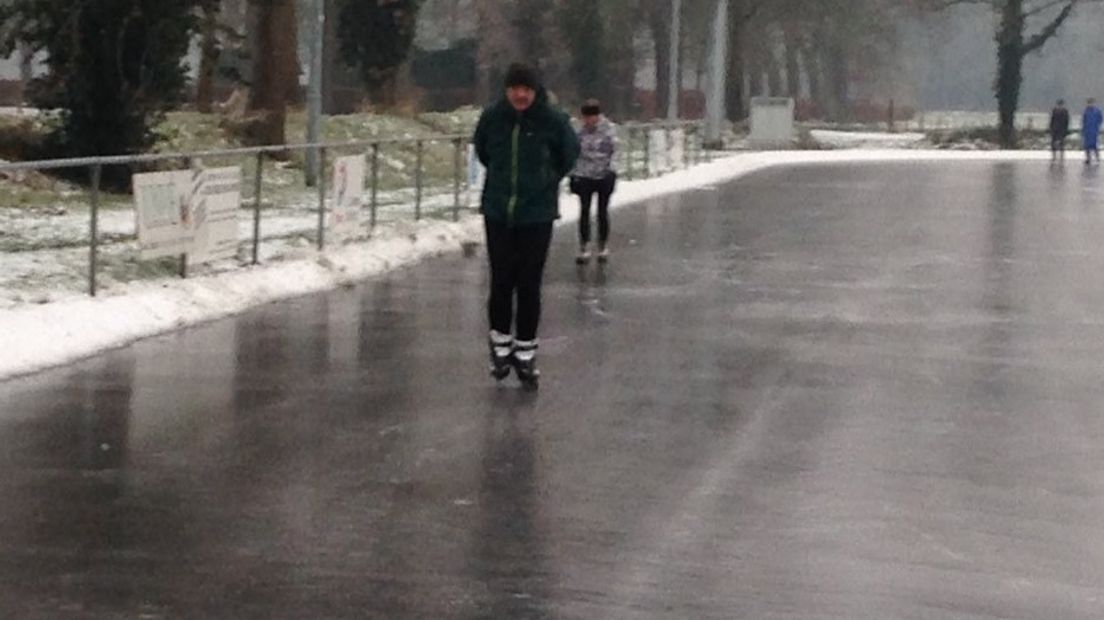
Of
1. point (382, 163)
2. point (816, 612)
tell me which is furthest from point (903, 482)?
point (382, 163)

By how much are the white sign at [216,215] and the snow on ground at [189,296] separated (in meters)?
0.21

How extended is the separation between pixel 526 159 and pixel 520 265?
610 mm

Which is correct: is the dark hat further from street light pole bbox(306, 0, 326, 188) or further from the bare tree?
the bare tree

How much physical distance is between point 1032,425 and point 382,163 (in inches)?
638

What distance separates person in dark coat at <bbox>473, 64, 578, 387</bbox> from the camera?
A: 12.2 meters

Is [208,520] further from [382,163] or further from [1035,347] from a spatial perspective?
[382,163]

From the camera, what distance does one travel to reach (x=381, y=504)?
887 cm

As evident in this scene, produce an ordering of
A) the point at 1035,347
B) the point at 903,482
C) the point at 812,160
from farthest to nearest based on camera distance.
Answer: the point at 812,160
the point at 1035,347
the point at 903,482

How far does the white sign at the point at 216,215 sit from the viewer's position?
17141 mm

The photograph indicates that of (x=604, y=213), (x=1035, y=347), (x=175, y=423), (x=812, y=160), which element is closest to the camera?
(x=175, y=423)

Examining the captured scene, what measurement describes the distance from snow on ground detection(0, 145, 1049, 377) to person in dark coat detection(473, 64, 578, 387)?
105 inches

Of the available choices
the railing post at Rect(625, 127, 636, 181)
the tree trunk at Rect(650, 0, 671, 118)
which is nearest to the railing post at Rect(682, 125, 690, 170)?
the railing post at Rect(625, 127, 636, 181)

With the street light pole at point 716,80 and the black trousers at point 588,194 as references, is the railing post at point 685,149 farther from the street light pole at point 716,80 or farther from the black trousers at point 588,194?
the black trousers at point 588,194

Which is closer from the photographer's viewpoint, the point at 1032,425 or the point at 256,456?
the point at 256,456
